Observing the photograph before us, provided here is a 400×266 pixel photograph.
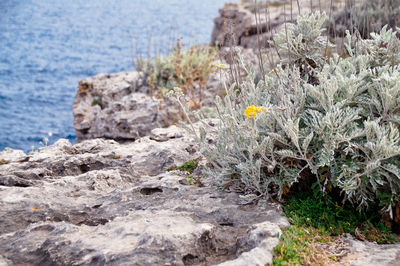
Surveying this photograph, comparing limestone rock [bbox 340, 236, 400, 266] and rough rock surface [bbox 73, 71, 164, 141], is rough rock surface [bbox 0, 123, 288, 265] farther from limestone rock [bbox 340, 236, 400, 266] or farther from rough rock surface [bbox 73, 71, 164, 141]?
rough rock surface [bbox 73, 71, 164, 141]

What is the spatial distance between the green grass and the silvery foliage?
0.41ft

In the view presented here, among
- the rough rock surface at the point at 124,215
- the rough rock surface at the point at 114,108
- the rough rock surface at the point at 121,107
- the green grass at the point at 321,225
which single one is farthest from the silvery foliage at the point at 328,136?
the rough rock surface at the point at 114,108

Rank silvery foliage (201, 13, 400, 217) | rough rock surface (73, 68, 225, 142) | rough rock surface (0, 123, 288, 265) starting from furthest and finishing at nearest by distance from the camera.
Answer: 1. rough rock surface (73, 68, 225, 142)
2. silvery foliage (201, 13, 400, 217)
3. rough rock surface (0, 123, 288, 265)

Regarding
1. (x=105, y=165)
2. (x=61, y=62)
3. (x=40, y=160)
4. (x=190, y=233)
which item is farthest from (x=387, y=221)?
(x=61, y=62)

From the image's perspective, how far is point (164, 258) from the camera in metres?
2.56

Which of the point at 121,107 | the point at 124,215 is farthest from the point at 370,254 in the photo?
the point at 121,107

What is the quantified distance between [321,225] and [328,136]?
2.38 ft

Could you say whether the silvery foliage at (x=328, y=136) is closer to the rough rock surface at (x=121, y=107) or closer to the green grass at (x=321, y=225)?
the green grass at (x=321, y=225)

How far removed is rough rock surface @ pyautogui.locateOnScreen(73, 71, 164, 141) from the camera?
8.82 meters

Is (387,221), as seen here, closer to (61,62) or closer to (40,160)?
(40,160)

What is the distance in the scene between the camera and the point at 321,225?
317 centimetres

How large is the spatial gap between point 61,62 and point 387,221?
680 inches

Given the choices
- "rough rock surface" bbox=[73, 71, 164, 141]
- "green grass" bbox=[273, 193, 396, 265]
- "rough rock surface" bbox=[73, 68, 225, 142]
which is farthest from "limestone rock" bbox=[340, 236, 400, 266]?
"rough rock surface" bbox=[73, 71, 164, 141]

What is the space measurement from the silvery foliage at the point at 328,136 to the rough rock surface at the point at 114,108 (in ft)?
16.4
